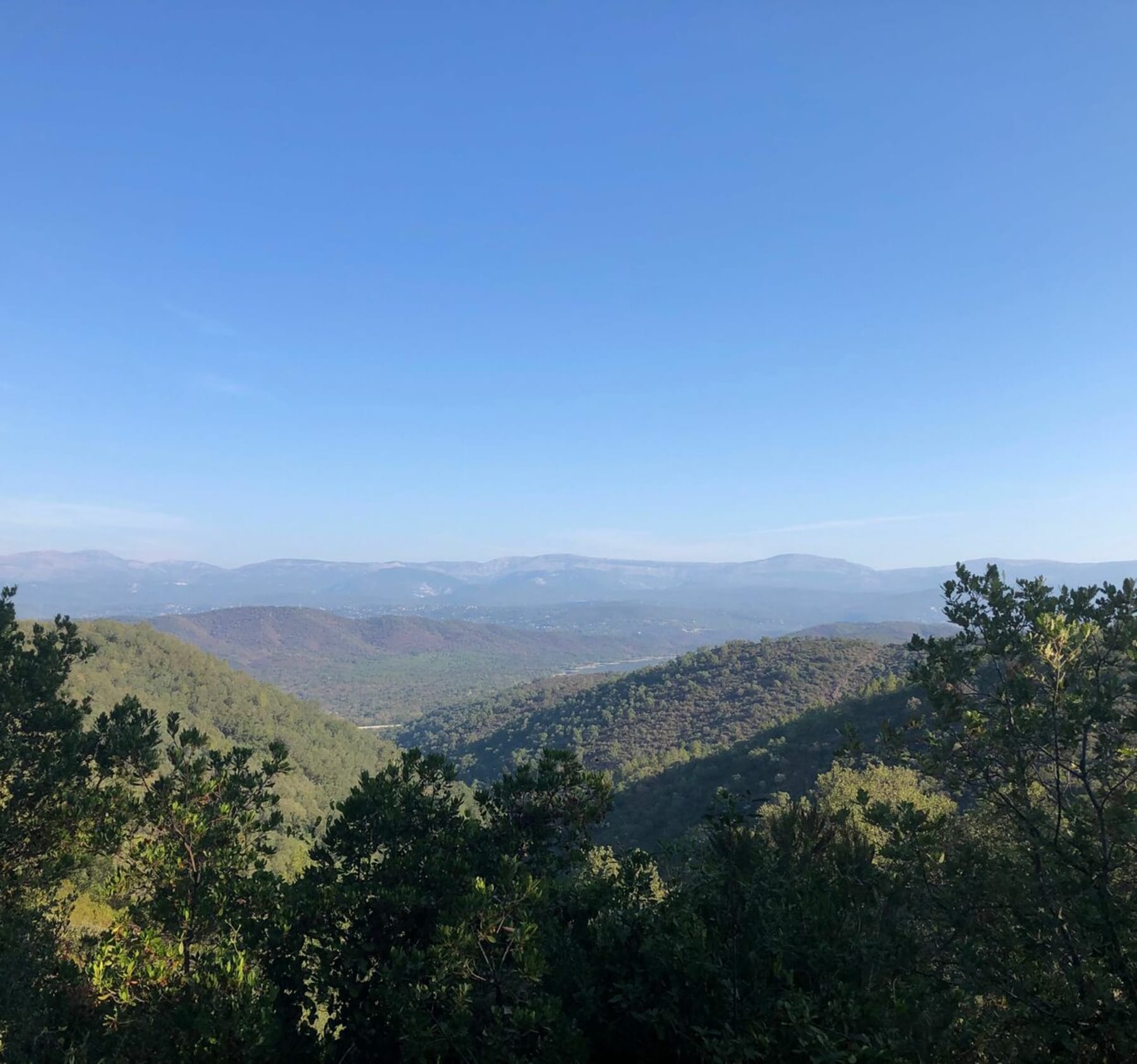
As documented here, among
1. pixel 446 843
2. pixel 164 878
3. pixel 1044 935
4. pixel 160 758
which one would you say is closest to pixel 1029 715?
pixel 1044 935

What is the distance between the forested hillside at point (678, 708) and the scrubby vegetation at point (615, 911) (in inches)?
2845

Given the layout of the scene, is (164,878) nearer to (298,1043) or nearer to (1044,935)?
(298,1043)

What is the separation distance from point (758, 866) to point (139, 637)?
165785mm

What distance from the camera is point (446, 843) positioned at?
1031cm

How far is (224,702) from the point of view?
433 feet

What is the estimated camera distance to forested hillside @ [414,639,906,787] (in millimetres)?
104125

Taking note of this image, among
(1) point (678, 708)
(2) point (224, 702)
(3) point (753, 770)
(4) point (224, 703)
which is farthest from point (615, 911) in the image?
(2) point (224, 702)

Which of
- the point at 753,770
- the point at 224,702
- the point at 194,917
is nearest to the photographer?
the point at 194,917

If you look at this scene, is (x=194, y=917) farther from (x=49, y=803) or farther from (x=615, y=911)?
(x=615, y=911)

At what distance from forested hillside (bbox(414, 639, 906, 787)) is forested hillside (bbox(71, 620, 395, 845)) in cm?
2531

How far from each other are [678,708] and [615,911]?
121m

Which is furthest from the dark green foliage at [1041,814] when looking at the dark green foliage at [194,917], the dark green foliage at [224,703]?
the dark green foliage at [224,703]

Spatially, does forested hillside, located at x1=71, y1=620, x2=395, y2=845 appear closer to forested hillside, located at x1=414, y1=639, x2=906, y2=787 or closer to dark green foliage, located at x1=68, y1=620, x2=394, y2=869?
dark green foliage, located at x1=68, y1=620, x2=394, y2=869

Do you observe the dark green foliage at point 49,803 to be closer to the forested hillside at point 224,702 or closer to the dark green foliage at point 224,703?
the dark green foliage at point 224,703
